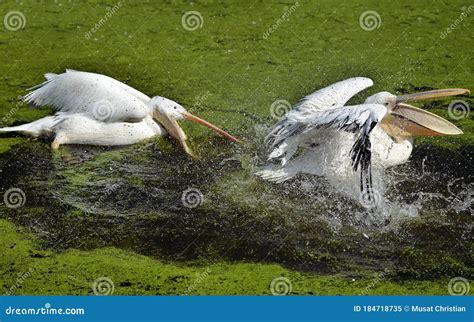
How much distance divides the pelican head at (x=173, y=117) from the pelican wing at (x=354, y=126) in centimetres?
96

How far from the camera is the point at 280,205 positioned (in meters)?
6.54

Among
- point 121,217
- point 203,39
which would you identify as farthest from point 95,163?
point 203,39

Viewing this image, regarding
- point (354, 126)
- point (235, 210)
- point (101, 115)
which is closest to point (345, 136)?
point (354, 126)

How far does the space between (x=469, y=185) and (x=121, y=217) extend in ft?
8.58

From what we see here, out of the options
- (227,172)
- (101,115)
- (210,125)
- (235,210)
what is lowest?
(235,210)

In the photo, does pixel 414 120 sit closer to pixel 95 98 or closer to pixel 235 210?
pixel 235 210

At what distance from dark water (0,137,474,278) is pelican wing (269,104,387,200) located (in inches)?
14.8

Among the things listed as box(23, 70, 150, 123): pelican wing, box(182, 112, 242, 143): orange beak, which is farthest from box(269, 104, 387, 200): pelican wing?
box(23, 70, 150, 123): pelican wing

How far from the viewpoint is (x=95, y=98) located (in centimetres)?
740

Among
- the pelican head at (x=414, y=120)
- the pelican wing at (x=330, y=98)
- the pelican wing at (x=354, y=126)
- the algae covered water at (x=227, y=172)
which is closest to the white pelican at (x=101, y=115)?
the algae covered water at (x=227, y=172)

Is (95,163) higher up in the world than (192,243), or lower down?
higher up

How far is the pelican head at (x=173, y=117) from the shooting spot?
7.46m

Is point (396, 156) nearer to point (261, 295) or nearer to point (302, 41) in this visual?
point (261, 295)

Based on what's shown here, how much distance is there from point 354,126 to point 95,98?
2354 mm
